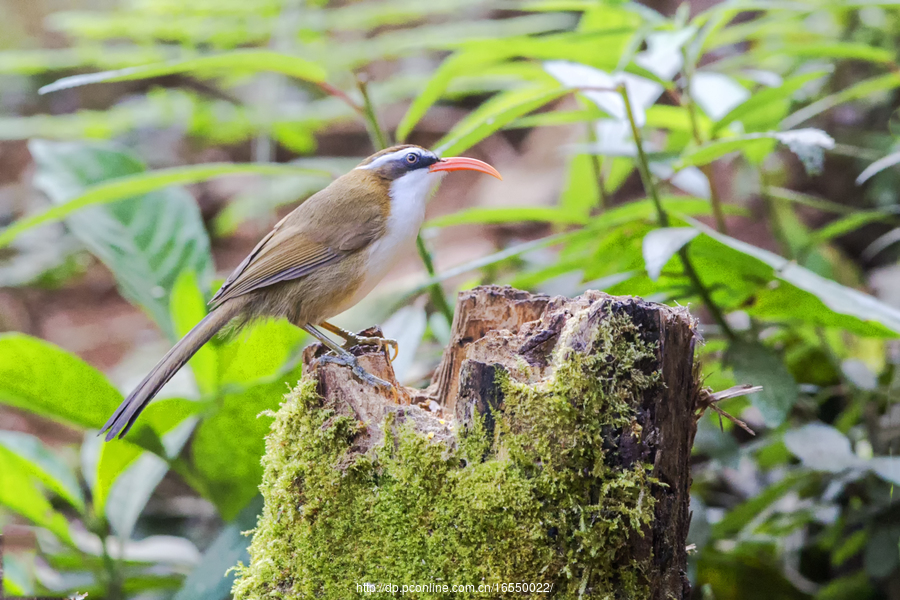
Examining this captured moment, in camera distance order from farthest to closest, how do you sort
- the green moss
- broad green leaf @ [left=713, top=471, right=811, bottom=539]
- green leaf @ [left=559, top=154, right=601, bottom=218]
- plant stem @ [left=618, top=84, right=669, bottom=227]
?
green leaf @ [left=559, top=154, right=601, bottom=218], broad green leaf @ [left=713, top=471, right=811, bottom=539], plant stem @ [left=618, top=84, right=669, bottom=227], the green moss

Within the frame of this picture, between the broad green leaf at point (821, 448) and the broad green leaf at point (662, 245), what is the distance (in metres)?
1.10

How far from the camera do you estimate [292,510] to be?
1857 mm

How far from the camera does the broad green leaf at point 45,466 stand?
3.07 m

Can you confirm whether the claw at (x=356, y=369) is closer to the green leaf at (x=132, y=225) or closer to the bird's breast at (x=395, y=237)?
the bird's breast at (x=395, y=237)

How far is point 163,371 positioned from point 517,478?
3.87 ft

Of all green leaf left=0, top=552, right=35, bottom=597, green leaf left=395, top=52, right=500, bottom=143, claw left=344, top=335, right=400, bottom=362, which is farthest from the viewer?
green leaf left=395, top=52, right=500, bottom=143

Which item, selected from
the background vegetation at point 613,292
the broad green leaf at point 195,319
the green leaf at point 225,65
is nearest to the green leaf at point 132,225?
the background vegetation at point 613,292

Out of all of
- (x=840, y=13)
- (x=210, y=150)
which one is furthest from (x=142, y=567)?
(x=210, y=150)

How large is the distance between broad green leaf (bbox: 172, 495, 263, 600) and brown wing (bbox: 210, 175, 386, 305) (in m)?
0.84

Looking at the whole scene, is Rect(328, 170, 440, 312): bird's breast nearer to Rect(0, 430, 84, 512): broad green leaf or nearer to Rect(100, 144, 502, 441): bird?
Rect(100, 144, 502, 441): bird

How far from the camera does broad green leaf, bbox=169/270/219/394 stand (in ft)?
9.68

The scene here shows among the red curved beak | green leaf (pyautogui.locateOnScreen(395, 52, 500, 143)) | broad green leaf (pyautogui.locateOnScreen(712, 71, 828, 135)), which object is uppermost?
green leaf (pyautogui.locateOnScreen(395, 52, 500, 143))

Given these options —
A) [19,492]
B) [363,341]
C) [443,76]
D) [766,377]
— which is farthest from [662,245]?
[19,492]

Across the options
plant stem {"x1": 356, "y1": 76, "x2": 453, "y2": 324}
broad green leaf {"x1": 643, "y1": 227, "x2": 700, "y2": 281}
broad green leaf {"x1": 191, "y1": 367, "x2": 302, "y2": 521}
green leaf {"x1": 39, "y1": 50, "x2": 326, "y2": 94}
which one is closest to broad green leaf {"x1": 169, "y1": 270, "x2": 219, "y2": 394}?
broad green leaf {"x1": 191, "y1": 367, "x2": 302, "y2": 521}
